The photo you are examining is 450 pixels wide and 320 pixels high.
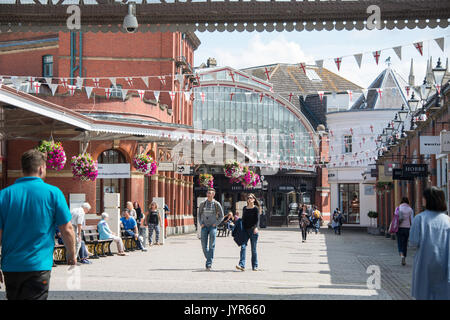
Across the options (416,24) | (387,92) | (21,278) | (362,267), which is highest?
(387,92)

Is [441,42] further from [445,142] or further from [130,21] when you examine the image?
[445,142]

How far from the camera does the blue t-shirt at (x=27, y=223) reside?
6.39m

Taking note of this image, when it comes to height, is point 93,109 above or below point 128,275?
above

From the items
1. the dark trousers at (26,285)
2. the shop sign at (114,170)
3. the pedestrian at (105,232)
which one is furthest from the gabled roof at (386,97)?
the dark trousers at (26,285)

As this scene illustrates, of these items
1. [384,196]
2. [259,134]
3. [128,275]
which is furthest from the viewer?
[259,134]

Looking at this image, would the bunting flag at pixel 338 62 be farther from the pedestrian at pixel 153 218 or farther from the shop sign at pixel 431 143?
the pedestrian at pixel 153 218

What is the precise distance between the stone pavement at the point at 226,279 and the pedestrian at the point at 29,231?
4.40m

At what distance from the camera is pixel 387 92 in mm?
63125

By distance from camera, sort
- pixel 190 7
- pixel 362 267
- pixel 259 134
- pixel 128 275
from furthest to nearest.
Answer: pixel 259 134 → pixel 362 267 → pixel 128 275 → pixel 190 7

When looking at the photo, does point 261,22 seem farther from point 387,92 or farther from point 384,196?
point 387,92

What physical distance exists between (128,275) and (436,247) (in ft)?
27.1

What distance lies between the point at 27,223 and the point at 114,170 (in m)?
17.6

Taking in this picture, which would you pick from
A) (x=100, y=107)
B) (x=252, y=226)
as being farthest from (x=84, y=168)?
(x=252, y=226)
